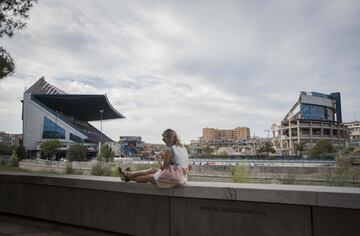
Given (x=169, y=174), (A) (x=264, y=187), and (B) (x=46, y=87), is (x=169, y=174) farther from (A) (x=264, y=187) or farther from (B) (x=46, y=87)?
(B) (x=46, y=87)

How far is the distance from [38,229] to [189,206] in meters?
3.21

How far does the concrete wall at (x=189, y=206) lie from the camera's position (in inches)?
174

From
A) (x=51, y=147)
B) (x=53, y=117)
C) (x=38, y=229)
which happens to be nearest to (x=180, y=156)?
(x=38, y=229)

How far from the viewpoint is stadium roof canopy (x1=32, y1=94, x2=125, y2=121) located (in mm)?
124625

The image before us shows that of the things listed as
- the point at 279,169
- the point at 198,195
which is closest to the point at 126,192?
the point at 198,195

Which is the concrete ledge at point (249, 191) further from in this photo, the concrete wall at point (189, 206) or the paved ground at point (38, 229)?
the paved ground at point (38, 229)

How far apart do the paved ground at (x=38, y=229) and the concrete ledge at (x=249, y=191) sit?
78 centimetres

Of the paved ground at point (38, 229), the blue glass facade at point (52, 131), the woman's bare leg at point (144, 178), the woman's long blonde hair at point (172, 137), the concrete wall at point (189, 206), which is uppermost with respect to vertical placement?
the blue glass facade at point (52, 131)

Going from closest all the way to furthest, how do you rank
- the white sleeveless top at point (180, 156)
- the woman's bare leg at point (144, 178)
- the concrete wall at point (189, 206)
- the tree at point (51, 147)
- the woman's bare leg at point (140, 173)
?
the concrete wall at point (189, 206) → the white sleeveless top at point (180, 156) → the woman's bare leg at point (144, 178) → the woman's bare leg at point (140, 173) → the tree at point (51, 147)

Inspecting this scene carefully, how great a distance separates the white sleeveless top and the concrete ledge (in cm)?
39

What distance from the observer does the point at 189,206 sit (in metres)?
5.53

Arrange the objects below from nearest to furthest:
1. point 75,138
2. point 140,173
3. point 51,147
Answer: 1. point 140,173
2. point 51,147
3. point 75,138

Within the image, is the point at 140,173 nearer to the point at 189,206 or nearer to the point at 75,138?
the point at 189,206

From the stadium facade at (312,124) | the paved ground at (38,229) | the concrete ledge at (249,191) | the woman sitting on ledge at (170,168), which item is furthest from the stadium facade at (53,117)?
the woman sitting on ledge at (170,168)
